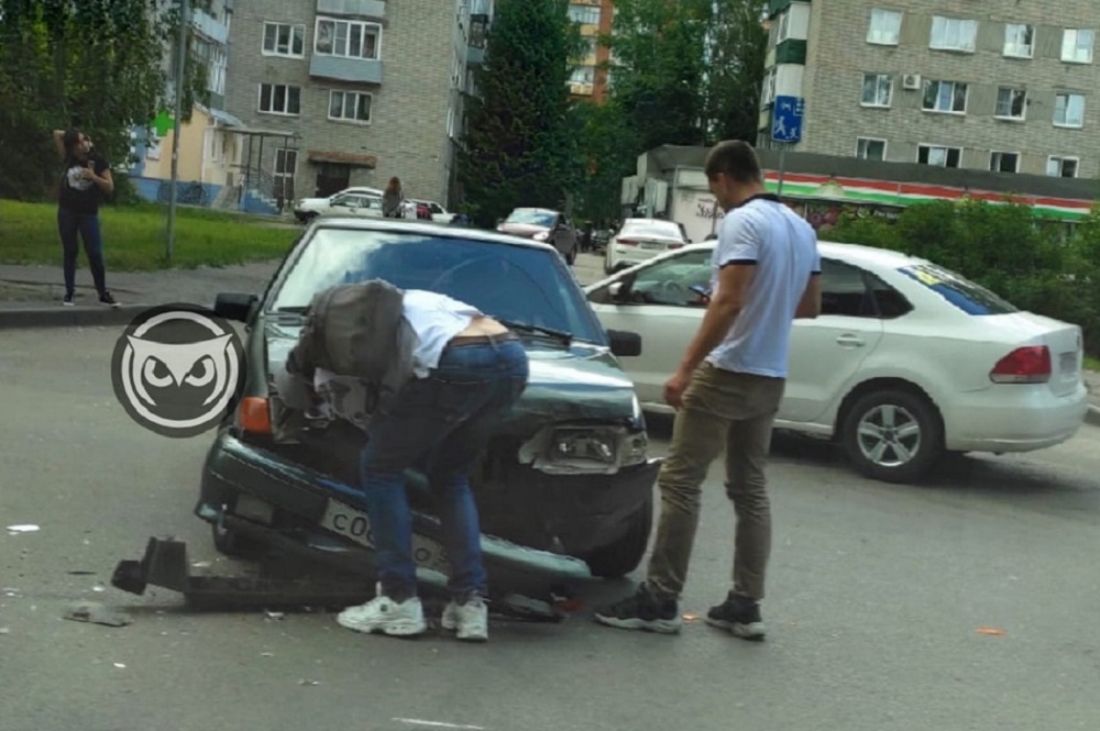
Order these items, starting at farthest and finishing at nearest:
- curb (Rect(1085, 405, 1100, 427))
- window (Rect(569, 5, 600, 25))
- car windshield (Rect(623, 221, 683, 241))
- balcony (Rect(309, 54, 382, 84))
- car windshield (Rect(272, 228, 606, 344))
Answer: window (Rect(569, 5, 600, 25)), balcony (Rect(309, 54, 382, 84)), car windshield (Rect(623, 221, 683, 241)), curb (Rect(1085, 405, 1100, 427)), car windshield (Rect(272, 228, 606, 344))

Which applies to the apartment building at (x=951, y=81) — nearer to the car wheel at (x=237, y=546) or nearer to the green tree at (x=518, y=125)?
the green tree at (x=518, y=125)

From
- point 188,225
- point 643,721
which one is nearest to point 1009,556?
point 643,721

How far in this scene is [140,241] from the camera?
1074 inches

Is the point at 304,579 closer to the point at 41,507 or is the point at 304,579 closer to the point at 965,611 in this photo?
the point at 41,507

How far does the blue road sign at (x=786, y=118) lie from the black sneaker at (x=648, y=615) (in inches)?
541

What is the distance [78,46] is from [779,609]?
20431mm

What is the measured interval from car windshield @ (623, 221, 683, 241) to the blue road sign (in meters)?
16.0

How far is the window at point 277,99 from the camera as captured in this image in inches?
2891

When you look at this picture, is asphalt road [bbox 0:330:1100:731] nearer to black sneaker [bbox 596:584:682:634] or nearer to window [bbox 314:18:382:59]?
black sneaker [bbox 596:584:682:634]

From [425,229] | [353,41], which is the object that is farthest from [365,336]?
[353,41]

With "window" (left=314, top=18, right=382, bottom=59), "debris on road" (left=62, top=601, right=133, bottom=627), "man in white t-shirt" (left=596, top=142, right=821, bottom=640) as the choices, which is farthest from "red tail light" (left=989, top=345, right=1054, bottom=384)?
"window" (left=314, top=18, right=382, bottom=59)

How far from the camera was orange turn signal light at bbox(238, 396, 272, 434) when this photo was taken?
6250 millimetres

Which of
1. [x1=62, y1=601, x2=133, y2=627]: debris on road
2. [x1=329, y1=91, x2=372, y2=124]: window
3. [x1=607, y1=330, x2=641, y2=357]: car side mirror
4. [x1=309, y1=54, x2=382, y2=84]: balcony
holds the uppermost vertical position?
[x1=309, y1=54, x2=382, y2=84]: balcony

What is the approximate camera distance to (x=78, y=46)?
24828 mm
